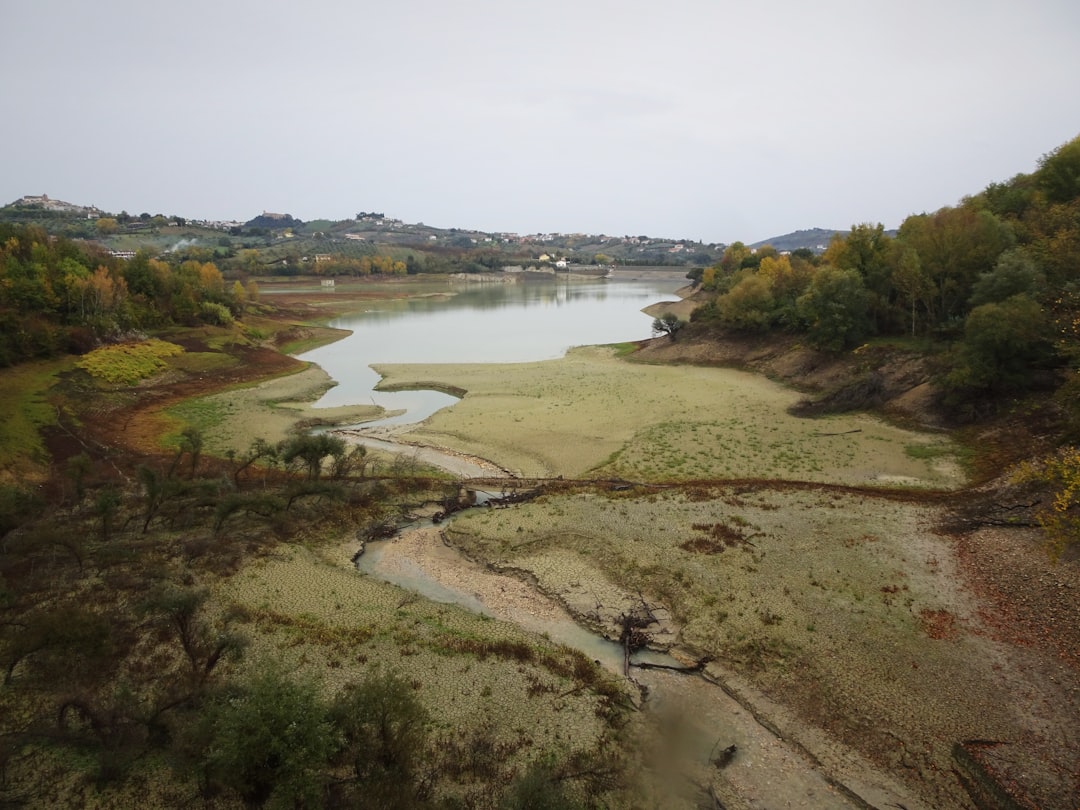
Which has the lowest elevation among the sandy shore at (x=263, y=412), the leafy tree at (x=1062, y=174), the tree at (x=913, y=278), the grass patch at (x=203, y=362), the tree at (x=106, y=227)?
the sandy shore at (x=263, y=412)

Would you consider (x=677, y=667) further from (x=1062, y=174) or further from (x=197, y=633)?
(x=1062, y=174)

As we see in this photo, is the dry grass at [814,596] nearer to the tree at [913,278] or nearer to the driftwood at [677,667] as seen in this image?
the driftwood at [677,667]

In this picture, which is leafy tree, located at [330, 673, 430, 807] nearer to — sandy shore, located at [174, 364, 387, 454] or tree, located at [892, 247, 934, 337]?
sandy shore, located at [174, 364, 387, 454]

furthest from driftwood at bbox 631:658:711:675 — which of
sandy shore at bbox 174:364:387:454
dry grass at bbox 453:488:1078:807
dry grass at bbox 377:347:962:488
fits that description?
sandy shore at bbox 174:364:387:454

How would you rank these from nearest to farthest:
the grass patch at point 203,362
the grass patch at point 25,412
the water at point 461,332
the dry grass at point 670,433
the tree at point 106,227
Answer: the dry grass at point 670,433 < the grass patch at point 25,412 < the water at point 461,332 < the grass patch at point 203,362 < the tree at point 106,227

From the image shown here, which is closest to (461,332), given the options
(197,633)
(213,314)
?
(213,314)

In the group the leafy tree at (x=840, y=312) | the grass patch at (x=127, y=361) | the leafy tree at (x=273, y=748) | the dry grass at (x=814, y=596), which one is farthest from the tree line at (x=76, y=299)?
the leafy tree at (x=840, y=312)
